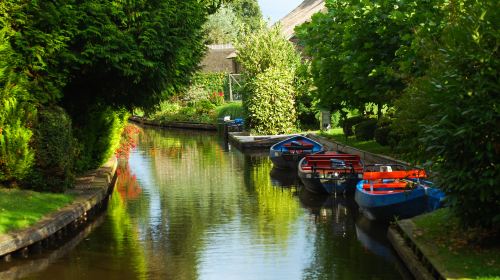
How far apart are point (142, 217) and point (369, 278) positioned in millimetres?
9342

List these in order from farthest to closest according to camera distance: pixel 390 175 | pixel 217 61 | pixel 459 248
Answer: pixel 217 61, pixel 390 175, pixel 459 248

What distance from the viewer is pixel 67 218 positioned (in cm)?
1902

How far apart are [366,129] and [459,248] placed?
2240cm

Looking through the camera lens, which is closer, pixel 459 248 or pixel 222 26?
pixel 459 248

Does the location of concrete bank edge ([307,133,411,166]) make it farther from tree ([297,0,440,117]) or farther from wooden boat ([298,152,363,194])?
tree ([297,0,440,117])

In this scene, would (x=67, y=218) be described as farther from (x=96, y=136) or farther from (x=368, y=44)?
(x=368, y=44)

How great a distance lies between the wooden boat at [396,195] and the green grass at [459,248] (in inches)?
90.0

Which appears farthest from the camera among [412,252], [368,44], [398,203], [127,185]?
[127,185]

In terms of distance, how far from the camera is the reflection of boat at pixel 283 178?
98.9 feet

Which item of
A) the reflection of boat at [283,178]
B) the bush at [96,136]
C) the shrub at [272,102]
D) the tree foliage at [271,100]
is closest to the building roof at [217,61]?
the tree foliage at [271,100]

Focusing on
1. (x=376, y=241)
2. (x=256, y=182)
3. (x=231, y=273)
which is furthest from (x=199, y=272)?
(x=256, y=182)

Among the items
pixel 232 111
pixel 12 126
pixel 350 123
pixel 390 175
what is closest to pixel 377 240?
pixel 390 175

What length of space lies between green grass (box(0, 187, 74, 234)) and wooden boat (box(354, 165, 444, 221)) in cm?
748

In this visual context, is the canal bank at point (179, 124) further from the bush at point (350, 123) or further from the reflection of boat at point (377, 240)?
the reflection of boat at point (377, 240)
